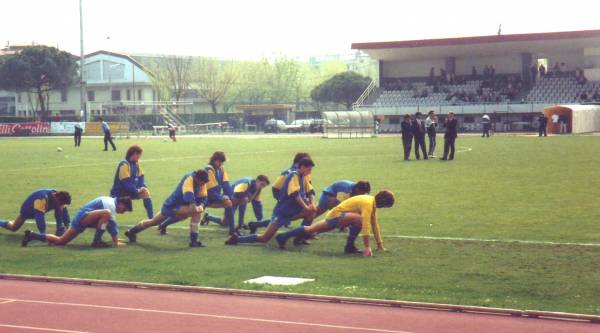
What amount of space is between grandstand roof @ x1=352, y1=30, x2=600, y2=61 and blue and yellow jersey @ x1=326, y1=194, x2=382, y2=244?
70242 mm

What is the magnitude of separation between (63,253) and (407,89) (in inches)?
3066

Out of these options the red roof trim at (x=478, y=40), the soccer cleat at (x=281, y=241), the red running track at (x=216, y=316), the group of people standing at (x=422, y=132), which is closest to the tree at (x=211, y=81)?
the red roof trim at (x=478, y=40)

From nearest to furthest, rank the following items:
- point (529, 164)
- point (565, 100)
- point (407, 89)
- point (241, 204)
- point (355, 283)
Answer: point (355, 283) < point (241, 204) < point (529, 164) < point (565, 100) < point (407, 89)

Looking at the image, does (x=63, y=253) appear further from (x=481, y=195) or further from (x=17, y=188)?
(x=17, y=188)

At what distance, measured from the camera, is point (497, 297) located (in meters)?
12.6

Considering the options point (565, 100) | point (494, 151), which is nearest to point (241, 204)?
point (494, 151)

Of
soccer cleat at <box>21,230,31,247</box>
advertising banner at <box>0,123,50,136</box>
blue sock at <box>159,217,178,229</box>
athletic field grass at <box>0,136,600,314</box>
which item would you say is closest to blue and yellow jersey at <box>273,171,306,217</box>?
athletic field grass at <box>0,136,600,314</box>

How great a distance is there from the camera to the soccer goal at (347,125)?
75562 millimetres

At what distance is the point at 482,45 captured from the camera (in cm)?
8644

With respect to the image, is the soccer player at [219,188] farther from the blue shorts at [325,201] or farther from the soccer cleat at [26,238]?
the soccer cleat at [26,238]

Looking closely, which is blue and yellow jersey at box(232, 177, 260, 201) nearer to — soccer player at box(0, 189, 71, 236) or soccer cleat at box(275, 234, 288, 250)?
soccer cleat at box(275, 234, 288, 250)

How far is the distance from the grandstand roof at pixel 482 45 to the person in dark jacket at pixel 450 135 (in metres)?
45.4

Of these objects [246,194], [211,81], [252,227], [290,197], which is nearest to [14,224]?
[246,194]

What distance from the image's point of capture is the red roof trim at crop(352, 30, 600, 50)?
82250 mm
